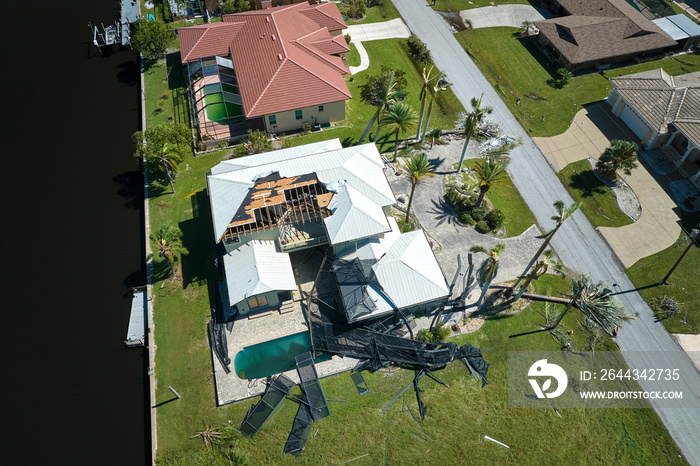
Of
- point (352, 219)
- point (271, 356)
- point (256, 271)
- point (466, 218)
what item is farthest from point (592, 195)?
point (271, 356)

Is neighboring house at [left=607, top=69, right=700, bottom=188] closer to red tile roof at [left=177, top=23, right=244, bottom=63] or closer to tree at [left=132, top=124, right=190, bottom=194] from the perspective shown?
red tile roof at [left=177, top=23, right=244, bottom=63]

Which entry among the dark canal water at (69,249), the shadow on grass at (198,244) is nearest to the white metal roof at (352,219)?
the shadow on grass at (198,244)

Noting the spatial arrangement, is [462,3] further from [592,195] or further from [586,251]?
[586,251]

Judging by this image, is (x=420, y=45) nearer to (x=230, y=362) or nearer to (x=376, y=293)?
(x=376, y=293)

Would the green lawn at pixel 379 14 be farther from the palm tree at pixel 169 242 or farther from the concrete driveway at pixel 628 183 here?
the palm tree at pixel 169 242

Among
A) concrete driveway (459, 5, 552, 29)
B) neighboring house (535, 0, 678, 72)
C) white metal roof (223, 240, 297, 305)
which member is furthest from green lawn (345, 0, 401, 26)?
white metal roof (223, 240, 297, 305)

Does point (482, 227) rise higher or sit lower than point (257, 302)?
higher
